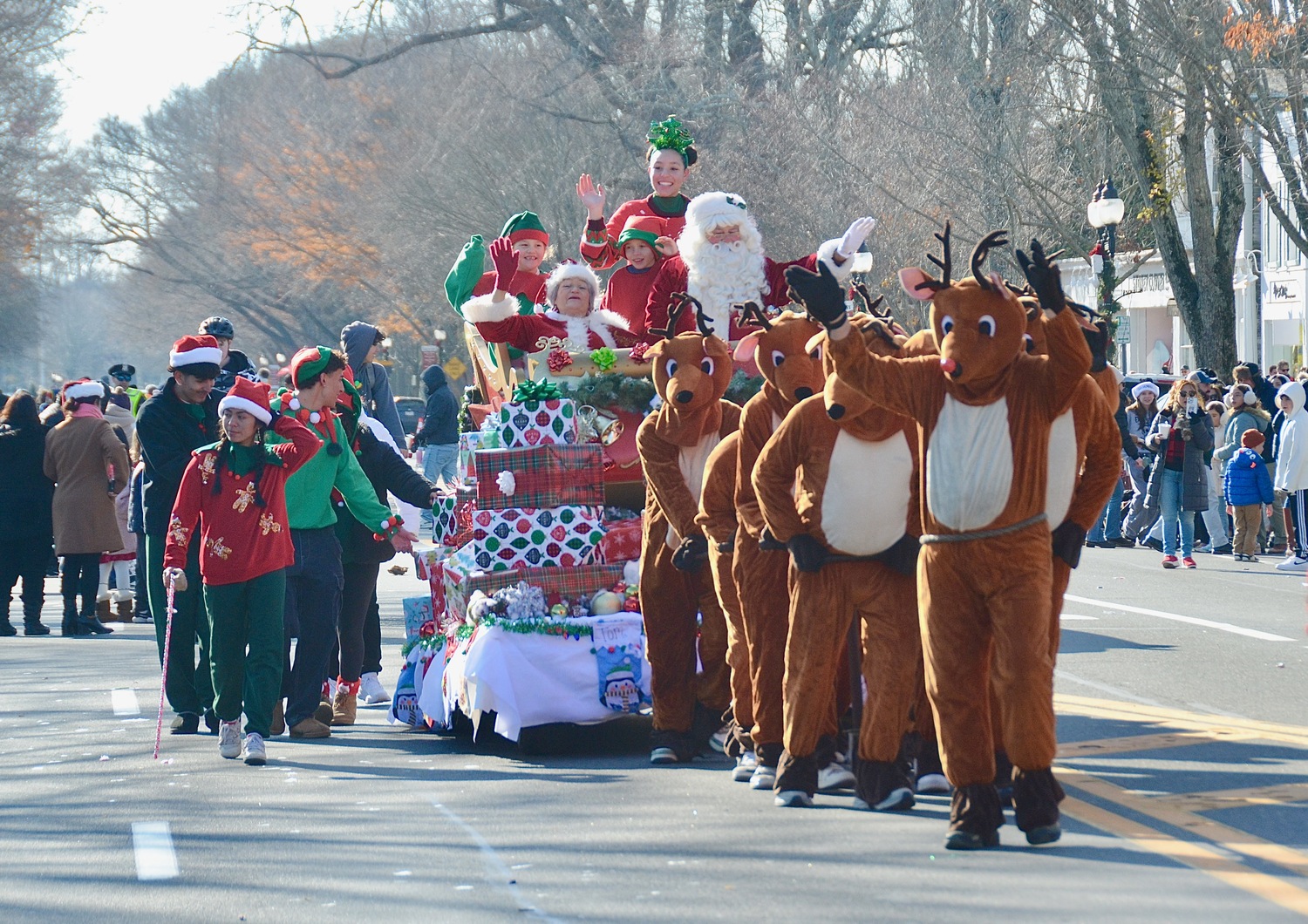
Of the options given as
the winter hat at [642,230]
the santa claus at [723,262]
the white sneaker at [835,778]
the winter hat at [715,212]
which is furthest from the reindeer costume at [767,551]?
the winter hat at [642,230]

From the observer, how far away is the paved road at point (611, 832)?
19.3ft

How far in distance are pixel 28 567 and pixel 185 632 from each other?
6.82 meters

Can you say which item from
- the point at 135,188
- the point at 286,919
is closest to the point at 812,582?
the point at 286,919

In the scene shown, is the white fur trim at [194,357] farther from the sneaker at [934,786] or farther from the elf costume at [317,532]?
the sneaker at [934,786]

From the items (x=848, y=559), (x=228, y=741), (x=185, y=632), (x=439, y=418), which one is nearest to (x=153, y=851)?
(x=228, y=741)

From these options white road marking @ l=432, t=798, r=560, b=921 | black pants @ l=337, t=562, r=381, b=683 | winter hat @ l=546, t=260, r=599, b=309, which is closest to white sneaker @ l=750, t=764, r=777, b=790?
white road marking @ l=432, t=798, r=560, b=921

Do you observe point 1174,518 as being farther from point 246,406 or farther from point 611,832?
point 611,832

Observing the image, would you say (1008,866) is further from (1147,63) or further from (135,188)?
(135,188)

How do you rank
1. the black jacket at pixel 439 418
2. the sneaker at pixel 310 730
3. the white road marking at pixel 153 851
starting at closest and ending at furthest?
1. the white road marking at pixel 153 851
2. the sneaker at pixel 310 730
3. the black jacket at pixel 439 418

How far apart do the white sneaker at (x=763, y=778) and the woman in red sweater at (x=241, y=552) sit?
272 cm

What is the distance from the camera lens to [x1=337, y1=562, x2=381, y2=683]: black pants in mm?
10445

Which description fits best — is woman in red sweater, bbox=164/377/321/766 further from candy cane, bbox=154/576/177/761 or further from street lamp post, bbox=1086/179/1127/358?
street lamp post, bbox=1086/179/1127/358

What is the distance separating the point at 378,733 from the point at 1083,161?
74.5ft

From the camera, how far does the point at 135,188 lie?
66.5 metres
